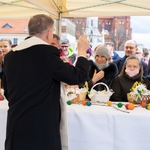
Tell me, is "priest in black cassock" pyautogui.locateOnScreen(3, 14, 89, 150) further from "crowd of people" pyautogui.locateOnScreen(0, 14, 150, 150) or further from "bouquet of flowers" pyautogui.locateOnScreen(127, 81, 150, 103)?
"bouquet of flowers" pyautogui.locateOnScreen(127, 81, 150, 103)

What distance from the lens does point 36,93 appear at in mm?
1105

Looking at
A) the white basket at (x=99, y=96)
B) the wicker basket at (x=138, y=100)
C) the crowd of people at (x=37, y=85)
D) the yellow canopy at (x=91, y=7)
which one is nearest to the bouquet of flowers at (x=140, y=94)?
the wicker basket at (x=138, y=100)

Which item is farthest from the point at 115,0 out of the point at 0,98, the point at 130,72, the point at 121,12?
the point at 0,98

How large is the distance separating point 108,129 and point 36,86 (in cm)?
62

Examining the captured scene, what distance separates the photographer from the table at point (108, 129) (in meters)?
1.50

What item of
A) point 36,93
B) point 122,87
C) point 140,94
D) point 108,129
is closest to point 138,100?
point 140,94

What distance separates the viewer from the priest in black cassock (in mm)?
1095

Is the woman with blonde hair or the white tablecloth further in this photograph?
the woman with blonde hair

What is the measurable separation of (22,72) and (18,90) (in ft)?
0.26

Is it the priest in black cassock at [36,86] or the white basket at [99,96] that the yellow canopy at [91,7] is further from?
the priest in black cassock at [36,86]

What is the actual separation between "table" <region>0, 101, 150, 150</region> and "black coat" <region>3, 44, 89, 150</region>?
0.39 metres

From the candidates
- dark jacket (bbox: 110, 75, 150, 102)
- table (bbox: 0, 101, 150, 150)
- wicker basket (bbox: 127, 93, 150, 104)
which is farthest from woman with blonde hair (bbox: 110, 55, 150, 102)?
table (bbox: 0, 101, 150, 150)

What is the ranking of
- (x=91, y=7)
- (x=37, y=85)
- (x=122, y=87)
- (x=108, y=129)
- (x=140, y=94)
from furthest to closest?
(x=91, y=7)
(x=122, y=87)
(x=140, y=94)
(x=108, y=129)
(x=37, y=85)

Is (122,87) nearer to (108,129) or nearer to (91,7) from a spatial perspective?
(108,129)
